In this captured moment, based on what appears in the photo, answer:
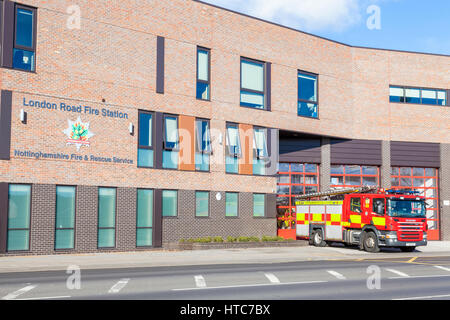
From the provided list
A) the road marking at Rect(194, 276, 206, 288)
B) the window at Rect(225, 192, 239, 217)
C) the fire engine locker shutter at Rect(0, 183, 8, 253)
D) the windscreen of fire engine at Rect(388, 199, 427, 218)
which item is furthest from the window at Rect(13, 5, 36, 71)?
the windscreen of fire engine at Rect(388, 199, 427, 218)

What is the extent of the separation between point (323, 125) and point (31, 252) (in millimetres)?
19387

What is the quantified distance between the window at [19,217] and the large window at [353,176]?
67.3 feet

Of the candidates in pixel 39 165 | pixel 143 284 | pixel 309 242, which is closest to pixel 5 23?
pixel 39 165

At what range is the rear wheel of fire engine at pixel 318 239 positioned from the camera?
3031cm

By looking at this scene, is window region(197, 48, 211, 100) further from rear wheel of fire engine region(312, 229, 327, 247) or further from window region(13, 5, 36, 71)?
rear wheel of fire engine region(312, 229, 327, 247)

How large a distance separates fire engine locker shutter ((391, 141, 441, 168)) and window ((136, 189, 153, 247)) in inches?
737

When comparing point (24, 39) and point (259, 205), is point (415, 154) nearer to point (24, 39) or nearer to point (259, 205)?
point (259, 205)

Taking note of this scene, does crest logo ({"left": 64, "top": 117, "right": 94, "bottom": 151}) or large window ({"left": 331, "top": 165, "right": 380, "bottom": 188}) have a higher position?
crest logo ({"left": 64, "top": 117, "right": 94, "bottom": 151})

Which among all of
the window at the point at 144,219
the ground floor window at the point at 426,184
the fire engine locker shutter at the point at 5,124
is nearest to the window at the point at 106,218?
the window at the point at 144,219

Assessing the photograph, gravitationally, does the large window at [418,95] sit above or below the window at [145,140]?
above

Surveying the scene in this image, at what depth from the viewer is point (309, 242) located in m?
31.4

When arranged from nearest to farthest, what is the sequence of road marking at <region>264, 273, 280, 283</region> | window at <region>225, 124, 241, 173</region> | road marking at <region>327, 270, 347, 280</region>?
road marking at <region>264, 273, 280, 283</region>
road marking at <region>327, 270, 347, 280</region>
window at <region>225, 124, 241, 173</region>

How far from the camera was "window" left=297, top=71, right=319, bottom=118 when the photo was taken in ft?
114

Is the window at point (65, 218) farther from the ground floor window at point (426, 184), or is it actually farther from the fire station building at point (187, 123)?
the ground floor window at point (426, 184)
